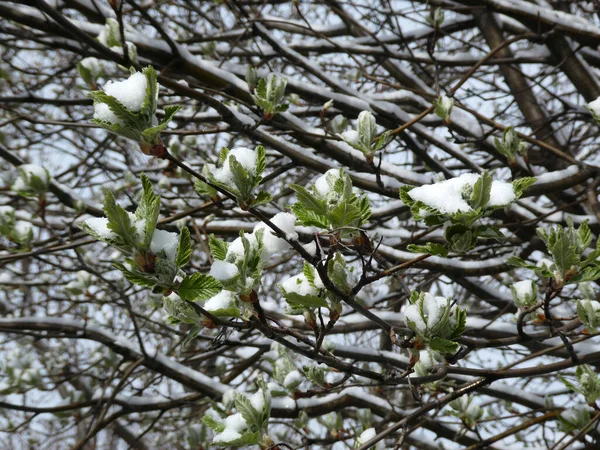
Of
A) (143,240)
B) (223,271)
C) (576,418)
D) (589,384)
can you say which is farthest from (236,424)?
(576,418)

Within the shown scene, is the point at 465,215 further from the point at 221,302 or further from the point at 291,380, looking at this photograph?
the point at 291,380

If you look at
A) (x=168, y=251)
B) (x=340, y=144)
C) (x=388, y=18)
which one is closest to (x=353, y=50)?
(x=388, y=18)

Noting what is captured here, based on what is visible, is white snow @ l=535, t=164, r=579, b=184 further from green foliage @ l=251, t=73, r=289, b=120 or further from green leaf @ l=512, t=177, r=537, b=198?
green leaf @ l=512, t=177, r=537, b=198

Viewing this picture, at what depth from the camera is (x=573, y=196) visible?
2389mm

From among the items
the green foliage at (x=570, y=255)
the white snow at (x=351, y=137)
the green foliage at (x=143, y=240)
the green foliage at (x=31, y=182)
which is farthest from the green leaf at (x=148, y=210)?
the green foliage at (x=31, y=182)

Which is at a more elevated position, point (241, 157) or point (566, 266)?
point (241, 157)

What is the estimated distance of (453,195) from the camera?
890mm

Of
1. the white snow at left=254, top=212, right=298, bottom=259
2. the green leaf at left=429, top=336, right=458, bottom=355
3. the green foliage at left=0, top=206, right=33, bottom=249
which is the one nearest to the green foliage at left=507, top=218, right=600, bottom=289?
the green leaf at left=429, top=336, right=458, bottom=355

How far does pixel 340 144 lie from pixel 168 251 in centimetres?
136

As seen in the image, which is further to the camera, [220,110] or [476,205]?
[220,110]

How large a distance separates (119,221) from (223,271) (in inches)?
Result: 7.5

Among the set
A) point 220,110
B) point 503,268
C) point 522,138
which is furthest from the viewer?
point 503,268

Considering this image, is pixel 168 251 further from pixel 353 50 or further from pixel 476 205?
pixel 353 50

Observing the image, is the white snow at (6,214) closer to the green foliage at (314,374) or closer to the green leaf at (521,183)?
the green foliage at (314,374)
